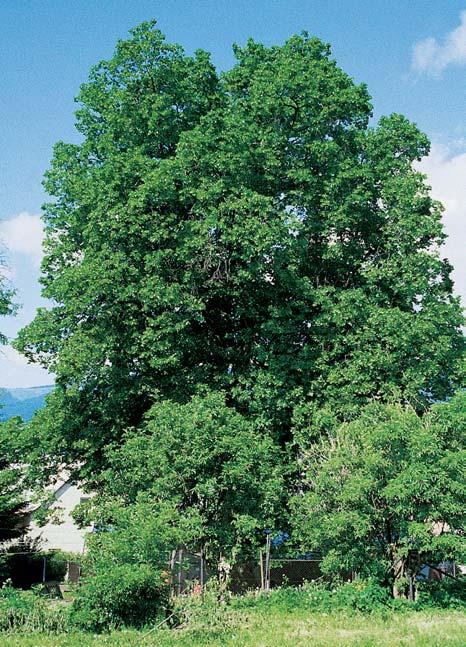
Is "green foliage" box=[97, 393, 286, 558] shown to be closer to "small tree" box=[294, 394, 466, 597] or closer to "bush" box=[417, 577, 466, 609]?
"small tree" box=[294, 394, 466, 597]

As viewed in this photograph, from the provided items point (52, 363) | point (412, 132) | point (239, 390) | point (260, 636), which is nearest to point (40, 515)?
point (52, 363)

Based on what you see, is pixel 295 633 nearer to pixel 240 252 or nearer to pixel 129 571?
pixel 129 571

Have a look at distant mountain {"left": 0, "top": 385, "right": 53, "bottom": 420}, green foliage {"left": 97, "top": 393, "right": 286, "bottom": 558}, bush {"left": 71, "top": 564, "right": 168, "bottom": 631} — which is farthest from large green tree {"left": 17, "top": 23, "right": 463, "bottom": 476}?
bush {"left": 71, "top": 564, "right": 168, "bottom": 631}

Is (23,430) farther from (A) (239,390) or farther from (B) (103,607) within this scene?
(B) (103,607)

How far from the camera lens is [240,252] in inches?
898

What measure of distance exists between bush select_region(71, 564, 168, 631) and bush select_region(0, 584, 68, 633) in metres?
0.31

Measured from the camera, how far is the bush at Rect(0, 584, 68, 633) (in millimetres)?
13617

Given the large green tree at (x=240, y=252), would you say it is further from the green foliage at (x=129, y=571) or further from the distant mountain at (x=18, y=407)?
the green foliage at (x=129, y=571)

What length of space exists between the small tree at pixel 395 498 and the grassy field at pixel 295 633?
1.62 metres

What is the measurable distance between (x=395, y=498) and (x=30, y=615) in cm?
780

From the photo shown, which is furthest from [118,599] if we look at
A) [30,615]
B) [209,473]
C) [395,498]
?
[395,498]

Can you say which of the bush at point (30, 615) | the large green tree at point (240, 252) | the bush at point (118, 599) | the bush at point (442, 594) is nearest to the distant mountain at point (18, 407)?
the large green tree at point (240, 252)

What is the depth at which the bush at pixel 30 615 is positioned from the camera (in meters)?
13.6

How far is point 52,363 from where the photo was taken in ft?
76.5
